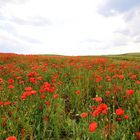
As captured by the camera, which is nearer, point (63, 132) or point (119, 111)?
point (119, 111)

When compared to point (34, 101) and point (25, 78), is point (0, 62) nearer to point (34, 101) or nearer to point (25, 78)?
point (25, 78)

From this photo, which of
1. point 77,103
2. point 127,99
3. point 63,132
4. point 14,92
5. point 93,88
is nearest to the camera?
point 63,132

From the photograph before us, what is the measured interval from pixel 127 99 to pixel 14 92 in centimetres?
259

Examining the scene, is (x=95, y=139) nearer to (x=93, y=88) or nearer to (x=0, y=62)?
(x=93, y=88)

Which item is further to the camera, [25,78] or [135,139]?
[25,78]

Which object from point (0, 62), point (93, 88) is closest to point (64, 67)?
point (93, 88)

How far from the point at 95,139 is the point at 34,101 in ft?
6.74

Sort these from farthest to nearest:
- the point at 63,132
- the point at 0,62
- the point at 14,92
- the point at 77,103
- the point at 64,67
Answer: the point at 0,62 < the point at 64,67 < the point at 14,92 < the point at 77,103 < the point at 63,132

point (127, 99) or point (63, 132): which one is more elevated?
point (127, 99)

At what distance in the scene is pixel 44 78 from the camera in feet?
24.7

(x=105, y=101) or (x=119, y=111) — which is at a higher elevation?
(x=119, y=111)

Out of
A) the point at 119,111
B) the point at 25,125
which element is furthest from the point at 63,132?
the point at 119,111

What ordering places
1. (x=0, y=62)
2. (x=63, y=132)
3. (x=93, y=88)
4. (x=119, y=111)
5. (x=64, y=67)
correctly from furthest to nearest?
(x=0, y=62), (x=64, y=67), (x=93, y=88), (x=63, y=132), (x=119, y=111)

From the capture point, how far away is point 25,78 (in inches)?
297
